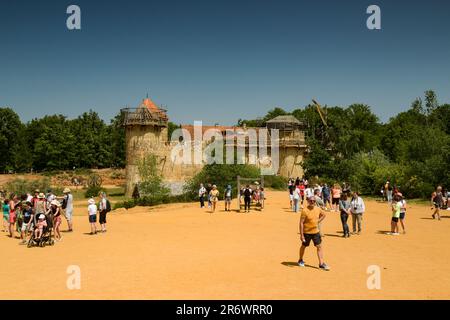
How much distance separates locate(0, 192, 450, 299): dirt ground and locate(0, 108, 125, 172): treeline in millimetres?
60409

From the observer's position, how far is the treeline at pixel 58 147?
75.0 meters

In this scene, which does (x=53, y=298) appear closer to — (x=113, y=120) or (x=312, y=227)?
(x=312, y=227)

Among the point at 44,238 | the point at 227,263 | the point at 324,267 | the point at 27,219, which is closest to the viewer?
the point at 324,267

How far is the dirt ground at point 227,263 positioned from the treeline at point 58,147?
6041 centimetres

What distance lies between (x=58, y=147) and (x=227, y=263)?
7011 centimetres

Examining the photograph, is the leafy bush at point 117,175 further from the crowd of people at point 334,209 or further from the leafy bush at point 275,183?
the crowd of people at point 334,209

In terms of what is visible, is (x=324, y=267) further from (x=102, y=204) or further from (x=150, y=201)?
(x=150, y=201)

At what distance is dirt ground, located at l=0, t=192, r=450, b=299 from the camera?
29.8 ft

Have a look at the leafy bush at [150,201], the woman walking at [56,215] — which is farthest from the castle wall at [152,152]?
the woman walking at [56,215]

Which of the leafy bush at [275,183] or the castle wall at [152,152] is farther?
the leafy bush at [275,183]

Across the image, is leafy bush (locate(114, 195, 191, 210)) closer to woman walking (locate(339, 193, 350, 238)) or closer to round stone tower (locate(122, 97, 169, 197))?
round stone tower (locate(122, 97, 169, 197))

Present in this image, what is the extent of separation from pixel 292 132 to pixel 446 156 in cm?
2581

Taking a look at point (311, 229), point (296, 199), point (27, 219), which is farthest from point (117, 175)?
point (311, 229)

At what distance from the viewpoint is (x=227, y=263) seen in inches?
462
